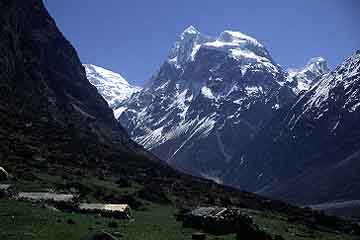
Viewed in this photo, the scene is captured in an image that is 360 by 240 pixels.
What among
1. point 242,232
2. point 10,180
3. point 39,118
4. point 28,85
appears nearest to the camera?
point 242,232

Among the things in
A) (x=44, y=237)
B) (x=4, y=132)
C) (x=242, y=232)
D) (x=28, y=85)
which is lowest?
(x=44, y=237)

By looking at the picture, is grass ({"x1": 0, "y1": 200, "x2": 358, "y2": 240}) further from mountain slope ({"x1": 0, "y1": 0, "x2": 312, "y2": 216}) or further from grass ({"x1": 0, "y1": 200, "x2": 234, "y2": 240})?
mountain slope ({"x1": 0, "y1": 0, "x2": 312, "y2": 216})

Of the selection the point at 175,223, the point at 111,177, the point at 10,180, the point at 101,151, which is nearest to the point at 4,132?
the point at 111,177

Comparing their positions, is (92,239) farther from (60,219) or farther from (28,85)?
(28,85)

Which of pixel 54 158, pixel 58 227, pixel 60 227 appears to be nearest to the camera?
pixel 58 227

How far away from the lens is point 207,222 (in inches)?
2089

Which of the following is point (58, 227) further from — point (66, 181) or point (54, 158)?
point (54, 158)

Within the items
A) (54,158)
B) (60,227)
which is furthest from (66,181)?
(60,227)

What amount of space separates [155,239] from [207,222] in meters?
11.6

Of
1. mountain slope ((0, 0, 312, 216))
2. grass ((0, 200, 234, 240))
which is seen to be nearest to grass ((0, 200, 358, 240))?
grass ((0, 200, 234, 240))

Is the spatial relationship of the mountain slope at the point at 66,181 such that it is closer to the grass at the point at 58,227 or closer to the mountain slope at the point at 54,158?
the grass at the point at 58,227

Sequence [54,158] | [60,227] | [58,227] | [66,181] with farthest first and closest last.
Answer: [54,158] < [66,181] < [60,227] < [58,227]

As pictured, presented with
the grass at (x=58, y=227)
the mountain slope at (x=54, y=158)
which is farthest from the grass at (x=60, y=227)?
the mountain slope at (x=54, y=158)

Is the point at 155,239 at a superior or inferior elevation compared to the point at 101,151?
inferior
